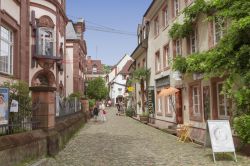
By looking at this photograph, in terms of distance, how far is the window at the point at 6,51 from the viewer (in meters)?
16.0

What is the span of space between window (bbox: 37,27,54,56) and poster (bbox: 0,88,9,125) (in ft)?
50.5

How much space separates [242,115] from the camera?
1132cm

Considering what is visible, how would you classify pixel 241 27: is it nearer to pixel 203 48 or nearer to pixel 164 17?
pixel 203 48

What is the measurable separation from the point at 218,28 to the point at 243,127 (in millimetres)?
5448

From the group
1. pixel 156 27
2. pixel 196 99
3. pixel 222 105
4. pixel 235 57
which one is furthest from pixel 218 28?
pixel 156 27

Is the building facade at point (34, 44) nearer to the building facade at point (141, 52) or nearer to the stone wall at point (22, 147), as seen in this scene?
the stone wall at point (22, 147)

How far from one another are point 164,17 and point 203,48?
8.11m

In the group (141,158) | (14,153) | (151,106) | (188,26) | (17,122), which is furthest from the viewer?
A: (151,106)

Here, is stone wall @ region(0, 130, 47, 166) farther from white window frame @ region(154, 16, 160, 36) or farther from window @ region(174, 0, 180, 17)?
white window frame @ region(154, 16, 160, 36)

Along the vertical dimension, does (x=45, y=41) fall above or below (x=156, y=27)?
below

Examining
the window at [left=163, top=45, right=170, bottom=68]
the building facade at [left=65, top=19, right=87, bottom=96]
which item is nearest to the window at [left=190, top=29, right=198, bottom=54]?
the window at [left=163, top=45, right=170, bottom=68]

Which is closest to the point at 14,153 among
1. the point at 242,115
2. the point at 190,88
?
the point at 242,115

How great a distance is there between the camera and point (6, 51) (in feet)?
54.5

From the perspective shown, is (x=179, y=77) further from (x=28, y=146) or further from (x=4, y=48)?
(x=28, y=146)
